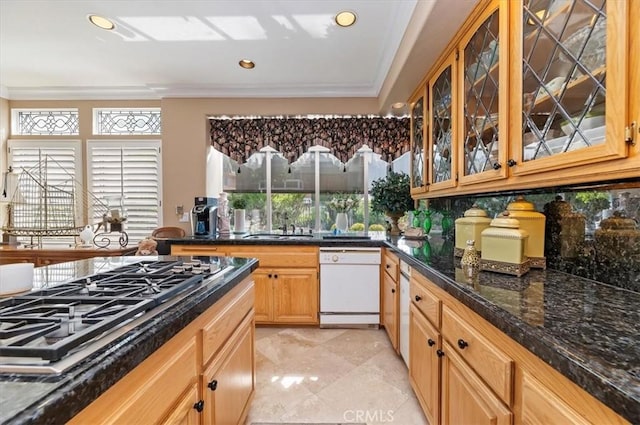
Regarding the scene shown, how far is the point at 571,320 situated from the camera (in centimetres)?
88

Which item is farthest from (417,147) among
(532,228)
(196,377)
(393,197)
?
(196,377)

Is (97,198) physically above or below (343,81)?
below

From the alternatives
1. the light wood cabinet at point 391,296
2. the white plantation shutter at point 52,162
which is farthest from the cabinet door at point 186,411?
the white plantation shutter at point 52,162

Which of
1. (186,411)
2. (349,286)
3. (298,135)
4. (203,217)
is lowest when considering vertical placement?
(349,286)

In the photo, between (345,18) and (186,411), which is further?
(345,18)

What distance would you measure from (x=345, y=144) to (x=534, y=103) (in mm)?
2622

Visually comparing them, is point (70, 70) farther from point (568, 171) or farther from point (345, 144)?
point (568, 171)

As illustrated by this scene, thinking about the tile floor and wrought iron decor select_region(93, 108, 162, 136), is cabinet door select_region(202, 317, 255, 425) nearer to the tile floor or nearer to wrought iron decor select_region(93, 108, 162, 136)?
the tile floor

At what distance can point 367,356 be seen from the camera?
103 inches

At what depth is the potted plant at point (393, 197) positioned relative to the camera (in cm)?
353

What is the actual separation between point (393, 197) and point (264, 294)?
5.76ft

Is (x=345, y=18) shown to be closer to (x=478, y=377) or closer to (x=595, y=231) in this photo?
(x=595, y=231)

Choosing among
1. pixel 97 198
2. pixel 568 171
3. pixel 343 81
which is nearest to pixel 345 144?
pixel 343 81

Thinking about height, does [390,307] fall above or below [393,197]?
below
